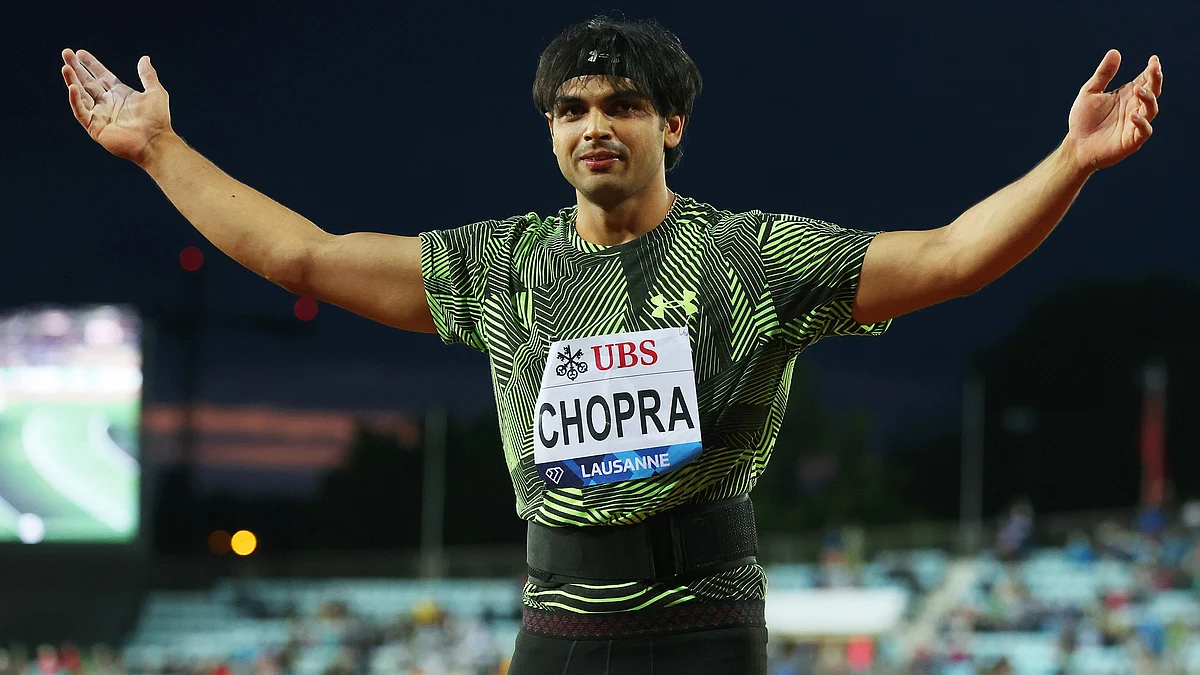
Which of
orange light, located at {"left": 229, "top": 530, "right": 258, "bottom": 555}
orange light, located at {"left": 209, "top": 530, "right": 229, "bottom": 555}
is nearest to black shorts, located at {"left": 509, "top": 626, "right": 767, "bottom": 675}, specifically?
orange light, located at {"left": 209, "top": 530, "right": 229, "bottom": 555}

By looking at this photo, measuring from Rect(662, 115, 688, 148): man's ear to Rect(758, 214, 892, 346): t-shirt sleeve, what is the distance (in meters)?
0.33

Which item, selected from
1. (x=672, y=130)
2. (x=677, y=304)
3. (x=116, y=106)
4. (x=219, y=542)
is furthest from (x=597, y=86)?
(x=219, y=542)

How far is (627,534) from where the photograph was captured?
104 inches

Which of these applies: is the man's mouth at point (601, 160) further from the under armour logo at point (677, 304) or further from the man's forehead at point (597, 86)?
the under armour logo at point (677, 304)

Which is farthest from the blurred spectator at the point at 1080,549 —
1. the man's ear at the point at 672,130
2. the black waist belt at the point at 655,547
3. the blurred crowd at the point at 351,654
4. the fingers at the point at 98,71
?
the fingers at the point at 98,71

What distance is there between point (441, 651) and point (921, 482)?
28532mm

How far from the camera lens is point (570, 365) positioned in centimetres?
272

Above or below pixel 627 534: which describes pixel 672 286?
above

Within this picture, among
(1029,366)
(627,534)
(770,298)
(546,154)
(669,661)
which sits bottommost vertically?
(669,661)

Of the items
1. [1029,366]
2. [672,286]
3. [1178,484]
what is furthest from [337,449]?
[672,286]

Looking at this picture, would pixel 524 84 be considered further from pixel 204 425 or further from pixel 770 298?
pixel 770 298

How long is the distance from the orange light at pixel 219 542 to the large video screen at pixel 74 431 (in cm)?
1871

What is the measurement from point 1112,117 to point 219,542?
4357 cm

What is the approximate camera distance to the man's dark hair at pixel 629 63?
9.16ft
